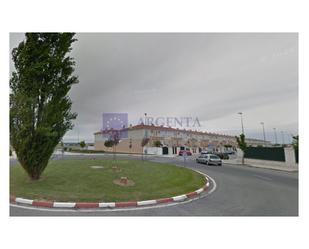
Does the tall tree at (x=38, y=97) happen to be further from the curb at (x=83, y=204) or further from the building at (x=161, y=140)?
the building at (x=161, y=140)

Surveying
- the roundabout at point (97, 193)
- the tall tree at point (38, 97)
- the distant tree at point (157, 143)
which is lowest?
the distant tree at point (157, 143)

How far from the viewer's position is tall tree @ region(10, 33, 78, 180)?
28.0ft

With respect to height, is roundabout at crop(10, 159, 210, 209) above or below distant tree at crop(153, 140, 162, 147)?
above

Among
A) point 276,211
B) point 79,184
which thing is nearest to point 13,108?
point 79,184

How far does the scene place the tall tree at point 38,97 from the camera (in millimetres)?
8539

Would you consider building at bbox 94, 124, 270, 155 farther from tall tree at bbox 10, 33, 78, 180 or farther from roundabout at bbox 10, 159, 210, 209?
roundabout at bbox 10, 159, 210, 209

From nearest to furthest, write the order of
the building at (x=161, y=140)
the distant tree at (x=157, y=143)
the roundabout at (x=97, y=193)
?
the roundabout at (x=97, y=193)
the distant tree at (x=157, y=143)
the building at (x=161, y=140)

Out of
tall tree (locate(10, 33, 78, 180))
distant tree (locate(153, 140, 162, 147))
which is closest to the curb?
tall tree (locate(10, 33, 78, 180))

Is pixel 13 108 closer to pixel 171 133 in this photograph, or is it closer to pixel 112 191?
pixel 112 191

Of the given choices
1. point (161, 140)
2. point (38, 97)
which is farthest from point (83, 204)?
point (161, 140)

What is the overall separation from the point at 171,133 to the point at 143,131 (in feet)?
33.6

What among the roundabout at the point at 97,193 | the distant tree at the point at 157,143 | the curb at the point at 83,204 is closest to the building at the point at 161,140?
the distant tree at the point at 157,143

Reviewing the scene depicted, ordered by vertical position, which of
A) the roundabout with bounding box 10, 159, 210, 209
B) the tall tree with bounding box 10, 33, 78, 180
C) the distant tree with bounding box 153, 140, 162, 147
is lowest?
the distant tree with bounding box 153, 140, 162, 147

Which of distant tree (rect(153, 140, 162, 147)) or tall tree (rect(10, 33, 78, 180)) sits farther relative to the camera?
distant tree (rect(153, 140, 162, 147))
